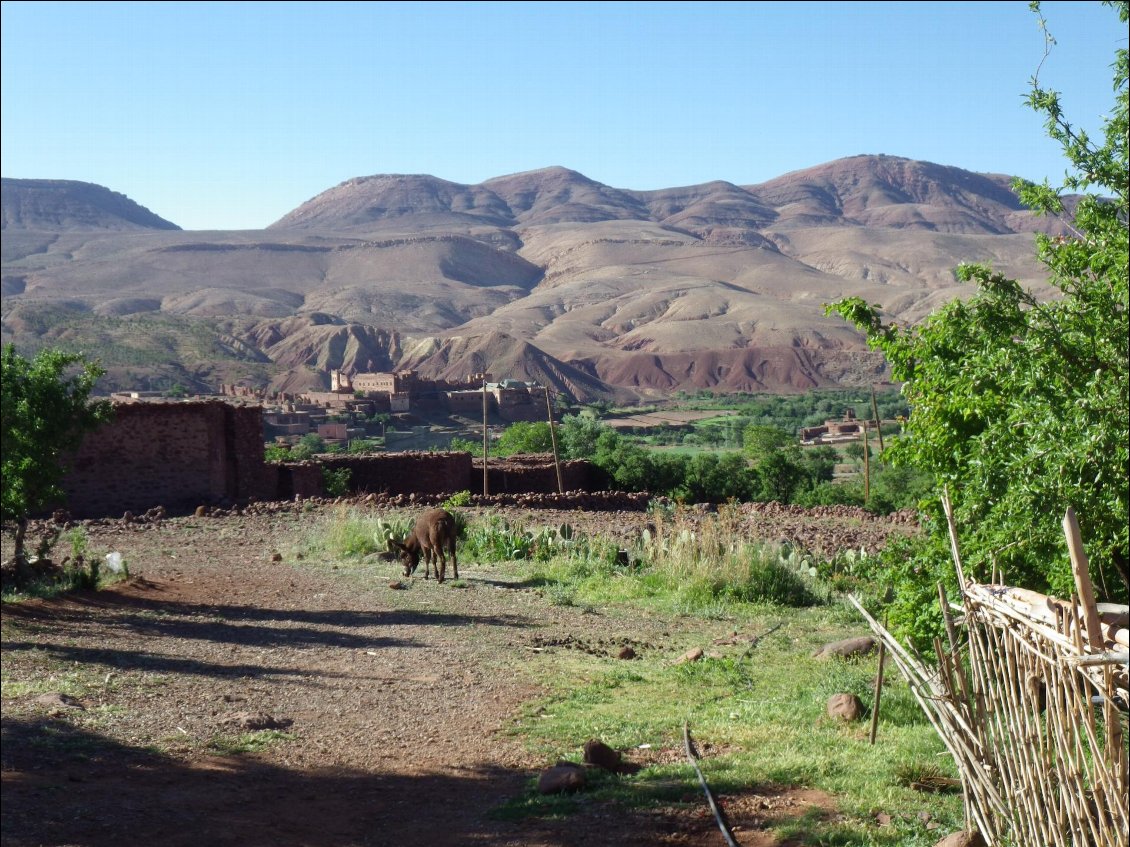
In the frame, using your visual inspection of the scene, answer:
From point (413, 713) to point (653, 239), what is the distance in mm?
171371

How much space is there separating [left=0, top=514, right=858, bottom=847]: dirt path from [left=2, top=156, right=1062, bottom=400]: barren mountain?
203 ft

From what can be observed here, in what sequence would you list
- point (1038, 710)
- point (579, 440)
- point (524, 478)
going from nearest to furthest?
point (1038, 710), point (524, 478), point (579, 440)

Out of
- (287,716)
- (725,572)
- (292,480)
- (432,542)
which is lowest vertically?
(287,716)

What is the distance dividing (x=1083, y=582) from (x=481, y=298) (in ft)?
440

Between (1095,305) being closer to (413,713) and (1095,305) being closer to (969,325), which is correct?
(969,325)

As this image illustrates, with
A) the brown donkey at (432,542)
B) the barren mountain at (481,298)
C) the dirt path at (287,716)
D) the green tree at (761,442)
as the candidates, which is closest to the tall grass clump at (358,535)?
the brown donkey at (432,542)

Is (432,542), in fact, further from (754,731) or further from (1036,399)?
(1036,399)

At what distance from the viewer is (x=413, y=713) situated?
9188 mm

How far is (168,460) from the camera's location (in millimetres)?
23266

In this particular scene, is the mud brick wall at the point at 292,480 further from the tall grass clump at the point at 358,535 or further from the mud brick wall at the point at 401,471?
the tall grass clump at the point at 358,535

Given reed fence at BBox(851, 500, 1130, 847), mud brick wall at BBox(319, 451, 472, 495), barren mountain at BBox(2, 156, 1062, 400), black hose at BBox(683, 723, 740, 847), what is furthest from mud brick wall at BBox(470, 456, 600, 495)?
barren mountain at BBox(2, 156, 1062, 400)

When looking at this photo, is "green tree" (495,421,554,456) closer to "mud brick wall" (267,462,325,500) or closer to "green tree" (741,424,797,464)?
"green tree" (741,424,797,464)

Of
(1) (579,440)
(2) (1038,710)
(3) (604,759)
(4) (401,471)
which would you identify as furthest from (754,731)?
(1) (579,440)

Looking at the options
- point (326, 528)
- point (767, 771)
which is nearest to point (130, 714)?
point (767, 771)
